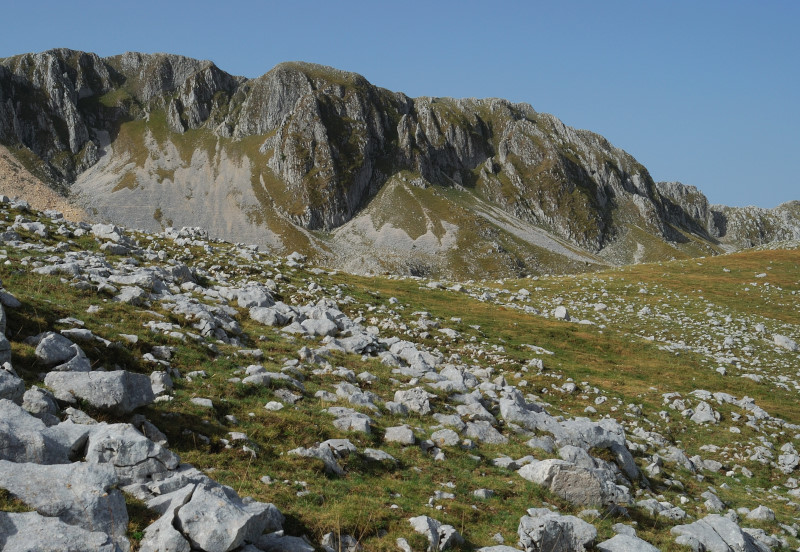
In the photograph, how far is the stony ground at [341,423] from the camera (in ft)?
27.9

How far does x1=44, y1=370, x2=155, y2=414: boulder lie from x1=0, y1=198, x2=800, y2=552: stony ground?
49 mm

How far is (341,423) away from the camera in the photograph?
15047 mm

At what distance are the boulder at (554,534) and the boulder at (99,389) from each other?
9.81 meters

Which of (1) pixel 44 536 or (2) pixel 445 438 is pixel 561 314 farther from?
(1) pixel 44 536

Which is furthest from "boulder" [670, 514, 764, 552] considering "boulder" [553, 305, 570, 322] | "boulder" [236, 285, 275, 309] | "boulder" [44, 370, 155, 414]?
"boulder" [553, 305, 570, 322]

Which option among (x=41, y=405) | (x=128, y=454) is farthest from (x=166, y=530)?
(x=41, y=405)

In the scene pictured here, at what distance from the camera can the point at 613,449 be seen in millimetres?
17547

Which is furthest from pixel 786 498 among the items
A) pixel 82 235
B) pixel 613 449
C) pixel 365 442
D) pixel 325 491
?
pixel 82 235

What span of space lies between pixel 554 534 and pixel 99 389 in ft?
36.3

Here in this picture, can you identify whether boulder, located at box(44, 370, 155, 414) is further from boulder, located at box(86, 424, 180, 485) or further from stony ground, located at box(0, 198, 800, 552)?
boulder, located at box(86, 424, 180, 485)

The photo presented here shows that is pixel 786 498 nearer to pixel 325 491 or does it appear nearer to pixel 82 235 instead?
pixel 325 491

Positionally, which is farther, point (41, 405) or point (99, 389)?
point (99, 389)

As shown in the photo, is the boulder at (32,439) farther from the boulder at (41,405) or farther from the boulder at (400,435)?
the boulder at (400,435)

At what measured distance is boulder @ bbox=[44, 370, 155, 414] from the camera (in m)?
11.4
